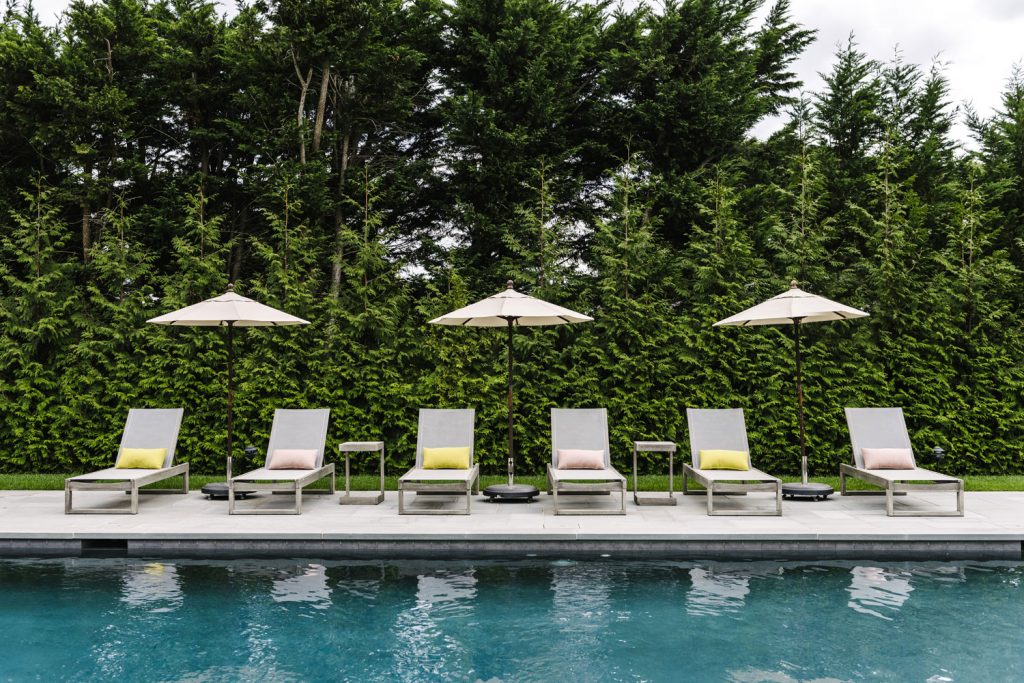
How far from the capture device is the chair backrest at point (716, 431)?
833 cm

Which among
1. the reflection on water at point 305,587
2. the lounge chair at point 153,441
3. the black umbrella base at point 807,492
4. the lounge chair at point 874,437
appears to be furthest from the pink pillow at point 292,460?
the lounge chair at point 874,437

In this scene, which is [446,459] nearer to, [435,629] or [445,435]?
[445,435]

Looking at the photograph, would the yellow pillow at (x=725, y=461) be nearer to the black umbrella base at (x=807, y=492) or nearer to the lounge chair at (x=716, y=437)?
the lounge chair at (x=716, y=437)

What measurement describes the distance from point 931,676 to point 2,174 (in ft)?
48.5

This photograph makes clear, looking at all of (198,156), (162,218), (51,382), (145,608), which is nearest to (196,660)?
(145,608)

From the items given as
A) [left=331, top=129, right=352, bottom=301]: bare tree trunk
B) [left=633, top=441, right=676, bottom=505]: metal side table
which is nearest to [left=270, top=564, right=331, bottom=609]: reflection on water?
[left=633, top=441, right=676, bottom=505]: metal side table

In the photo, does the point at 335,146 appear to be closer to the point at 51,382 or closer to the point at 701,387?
the point at 51,382

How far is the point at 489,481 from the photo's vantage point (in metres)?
9.56

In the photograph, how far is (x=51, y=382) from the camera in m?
10.1

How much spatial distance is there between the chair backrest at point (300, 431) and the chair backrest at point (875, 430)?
6.15 metres

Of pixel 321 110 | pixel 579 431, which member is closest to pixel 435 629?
pixel 579 431

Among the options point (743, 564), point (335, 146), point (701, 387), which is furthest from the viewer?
point (335, 146)

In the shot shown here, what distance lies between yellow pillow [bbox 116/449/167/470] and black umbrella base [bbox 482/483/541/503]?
3.80 meters

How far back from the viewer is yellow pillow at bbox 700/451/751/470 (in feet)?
26.3
